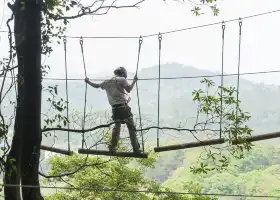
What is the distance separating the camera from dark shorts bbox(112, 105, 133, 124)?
3.49 m

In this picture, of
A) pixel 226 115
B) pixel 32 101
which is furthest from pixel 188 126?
pixel 32 101

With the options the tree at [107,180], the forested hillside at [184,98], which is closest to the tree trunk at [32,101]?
the tree at [107,180]

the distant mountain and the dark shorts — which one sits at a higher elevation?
the distant mountain

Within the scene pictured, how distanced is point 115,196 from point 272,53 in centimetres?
4768

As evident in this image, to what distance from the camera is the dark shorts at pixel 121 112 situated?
11.5 ft

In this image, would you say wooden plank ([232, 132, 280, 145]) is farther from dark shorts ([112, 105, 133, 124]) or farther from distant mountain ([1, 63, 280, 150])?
→ distant mountain ([1, 63, 280, 150])

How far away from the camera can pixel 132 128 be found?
10.7 ft

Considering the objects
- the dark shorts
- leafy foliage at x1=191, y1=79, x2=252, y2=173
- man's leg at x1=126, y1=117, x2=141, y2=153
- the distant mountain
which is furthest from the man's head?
the distant mountain

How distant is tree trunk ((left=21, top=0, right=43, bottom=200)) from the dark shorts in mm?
1419

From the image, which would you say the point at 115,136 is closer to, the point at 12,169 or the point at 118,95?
the point at 118,95

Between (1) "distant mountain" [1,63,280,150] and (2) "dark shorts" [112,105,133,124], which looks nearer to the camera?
(2) "dark shorts" [112,105,133,124]

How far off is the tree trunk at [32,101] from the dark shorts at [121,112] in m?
1.42

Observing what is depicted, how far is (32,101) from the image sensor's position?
2.10 metres

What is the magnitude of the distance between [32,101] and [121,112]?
146cm
